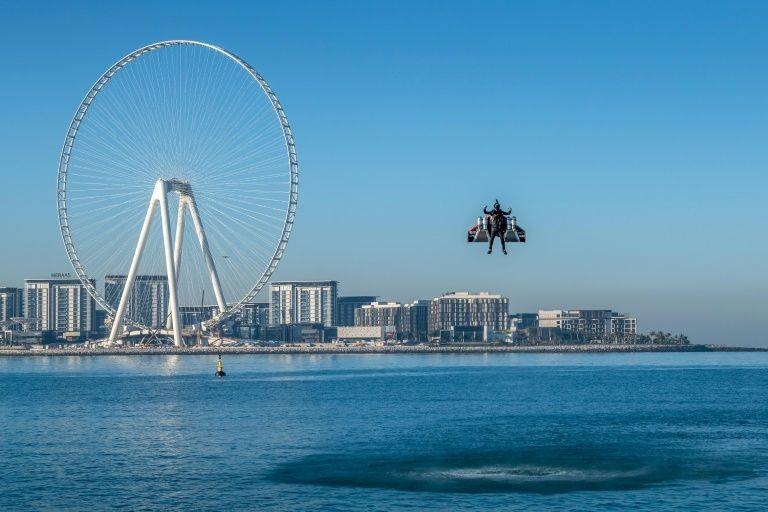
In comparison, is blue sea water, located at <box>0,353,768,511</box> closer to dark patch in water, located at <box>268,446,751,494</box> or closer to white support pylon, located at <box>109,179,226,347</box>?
dark patch in water, located at <box>268,446,751,494</box>

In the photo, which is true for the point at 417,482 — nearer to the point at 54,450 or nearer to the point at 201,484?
the point at 201,484

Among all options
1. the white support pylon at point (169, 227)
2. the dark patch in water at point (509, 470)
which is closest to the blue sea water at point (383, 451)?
the dark patch in water at point (509, 470)

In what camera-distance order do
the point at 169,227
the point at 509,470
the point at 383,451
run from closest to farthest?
1. the point at 509,470
2. the point at 383,451
3. the point at 169,227

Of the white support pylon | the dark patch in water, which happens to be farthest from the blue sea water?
the white support pylon

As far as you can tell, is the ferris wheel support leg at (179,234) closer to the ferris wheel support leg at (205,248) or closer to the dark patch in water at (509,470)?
the ferris wheel support leg at (205,248)

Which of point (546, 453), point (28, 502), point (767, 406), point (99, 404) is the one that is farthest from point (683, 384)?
point (28, 502)

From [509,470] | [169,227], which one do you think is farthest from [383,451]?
[169,227]

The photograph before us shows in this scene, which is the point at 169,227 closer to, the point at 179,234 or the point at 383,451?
the point at 179,234
